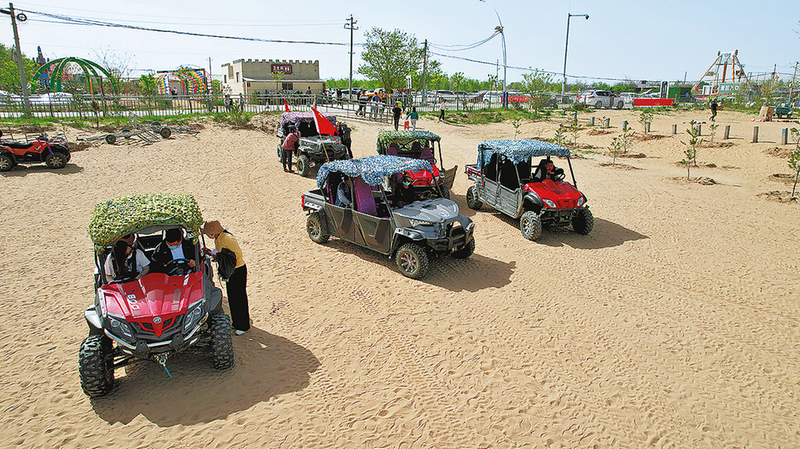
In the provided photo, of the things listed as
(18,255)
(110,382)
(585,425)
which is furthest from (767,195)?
(18,255)

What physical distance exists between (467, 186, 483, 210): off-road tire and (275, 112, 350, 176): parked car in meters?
5.03

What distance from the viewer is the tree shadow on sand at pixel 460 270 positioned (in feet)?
26.9

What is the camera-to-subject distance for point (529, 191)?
1075 cm

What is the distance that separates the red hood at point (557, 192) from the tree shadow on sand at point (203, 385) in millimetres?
6659

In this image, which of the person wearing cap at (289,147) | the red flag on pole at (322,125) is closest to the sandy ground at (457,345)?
the red flag on pole at (322,125)

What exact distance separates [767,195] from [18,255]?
19.8m

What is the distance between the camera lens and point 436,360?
5980mm

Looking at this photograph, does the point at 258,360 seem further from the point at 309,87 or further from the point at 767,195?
the point at 309,87

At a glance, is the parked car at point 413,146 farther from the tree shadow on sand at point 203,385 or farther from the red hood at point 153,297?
the red hood at point 153,297

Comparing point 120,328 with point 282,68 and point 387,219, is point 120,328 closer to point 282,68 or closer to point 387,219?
point 387,219

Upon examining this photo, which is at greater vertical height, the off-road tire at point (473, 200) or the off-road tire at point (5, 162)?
the off-road tire at point (5, 162)

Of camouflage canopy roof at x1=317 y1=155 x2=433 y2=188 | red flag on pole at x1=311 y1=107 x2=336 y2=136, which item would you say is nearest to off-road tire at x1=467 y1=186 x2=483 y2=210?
camouflage canopy roof at x1=317 y1=155 x2=433 y2=188

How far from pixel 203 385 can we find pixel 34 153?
14.6m

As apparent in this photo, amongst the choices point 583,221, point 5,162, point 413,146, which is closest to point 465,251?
point 583,221
